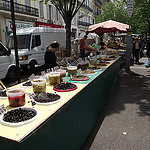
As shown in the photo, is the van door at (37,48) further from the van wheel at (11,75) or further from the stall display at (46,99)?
the stall display at (46,99)

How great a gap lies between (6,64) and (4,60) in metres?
0.23

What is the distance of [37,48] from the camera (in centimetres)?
1038

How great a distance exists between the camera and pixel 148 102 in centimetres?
511

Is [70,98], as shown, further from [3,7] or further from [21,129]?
[3,7]

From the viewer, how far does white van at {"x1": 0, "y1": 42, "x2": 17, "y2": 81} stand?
695 centimetres

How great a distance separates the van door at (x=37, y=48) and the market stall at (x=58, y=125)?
7.26m

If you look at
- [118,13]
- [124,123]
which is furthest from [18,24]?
[118,13]

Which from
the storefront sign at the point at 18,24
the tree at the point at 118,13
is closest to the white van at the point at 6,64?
the storefront sign at the point at 18,24

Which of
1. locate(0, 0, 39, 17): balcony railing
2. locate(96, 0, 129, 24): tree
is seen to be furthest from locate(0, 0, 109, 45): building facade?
locate(96, 0, 129, 24): tree

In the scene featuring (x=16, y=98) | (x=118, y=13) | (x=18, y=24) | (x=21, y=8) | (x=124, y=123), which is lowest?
(x=124, y=123)

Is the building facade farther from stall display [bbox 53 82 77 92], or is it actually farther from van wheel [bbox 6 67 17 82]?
stall display [bbox 53 82 77 92]

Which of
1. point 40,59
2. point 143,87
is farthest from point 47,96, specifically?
point 40,59

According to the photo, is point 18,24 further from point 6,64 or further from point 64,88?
point 64,88

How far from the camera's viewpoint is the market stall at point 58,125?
57.6 inches
